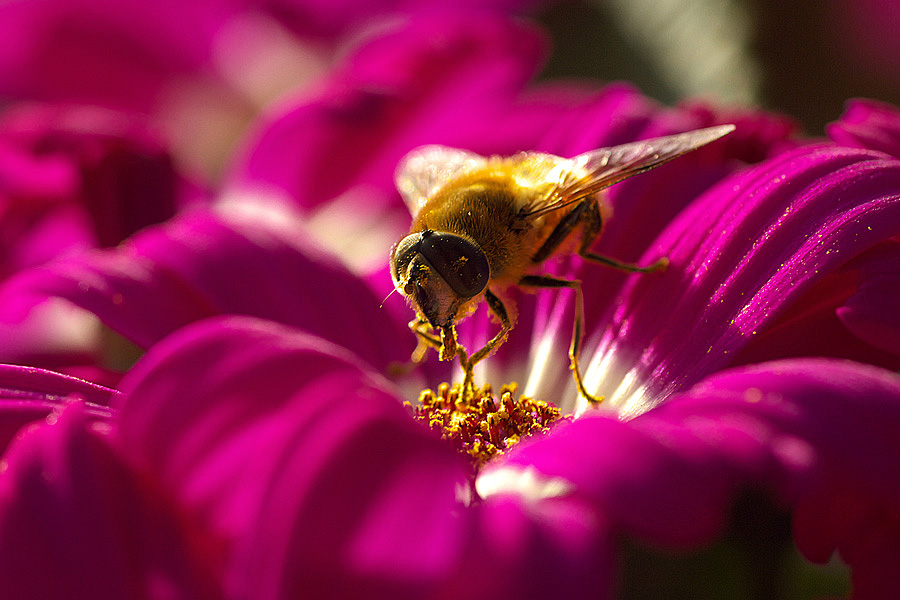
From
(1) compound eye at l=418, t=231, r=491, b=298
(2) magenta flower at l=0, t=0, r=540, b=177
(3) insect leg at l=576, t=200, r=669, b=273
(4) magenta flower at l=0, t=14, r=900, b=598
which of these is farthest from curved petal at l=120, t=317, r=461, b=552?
(2) magenta flower at l=0, t=0, r=540, b=177

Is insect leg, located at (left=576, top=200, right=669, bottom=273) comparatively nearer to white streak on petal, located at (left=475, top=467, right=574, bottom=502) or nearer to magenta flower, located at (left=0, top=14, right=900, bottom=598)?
magenta flower, located at (left=0, top=14, right=900, bottom=598)

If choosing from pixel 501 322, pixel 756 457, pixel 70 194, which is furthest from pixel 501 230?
pixel 70 194

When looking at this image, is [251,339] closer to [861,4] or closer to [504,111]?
[504,111]

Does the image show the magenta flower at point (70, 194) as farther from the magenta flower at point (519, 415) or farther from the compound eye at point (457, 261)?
the compound eye at point (457, 261)

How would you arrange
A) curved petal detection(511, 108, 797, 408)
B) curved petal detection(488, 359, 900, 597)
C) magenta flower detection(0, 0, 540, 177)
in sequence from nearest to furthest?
curved petal detection(488, 359, 900, 597) → curved petal detection(511, 108, 797, 408) → magenta flower detection(0, 0, 540, 177)

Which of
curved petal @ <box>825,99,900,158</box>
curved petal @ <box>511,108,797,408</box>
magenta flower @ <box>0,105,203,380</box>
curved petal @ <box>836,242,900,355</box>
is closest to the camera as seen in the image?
curved petal @ <box>836,242,900,355</box>

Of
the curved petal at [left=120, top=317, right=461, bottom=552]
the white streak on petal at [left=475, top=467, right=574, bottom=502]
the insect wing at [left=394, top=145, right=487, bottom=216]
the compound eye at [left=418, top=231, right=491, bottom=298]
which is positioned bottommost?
the white streak on petal at [left=475, top=467, right=574, bottom=502]

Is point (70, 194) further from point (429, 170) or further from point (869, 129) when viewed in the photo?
point (869, 129)

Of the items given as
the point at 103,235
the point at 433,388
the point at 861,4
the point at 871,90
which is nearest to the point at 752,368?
the point at 433,388
